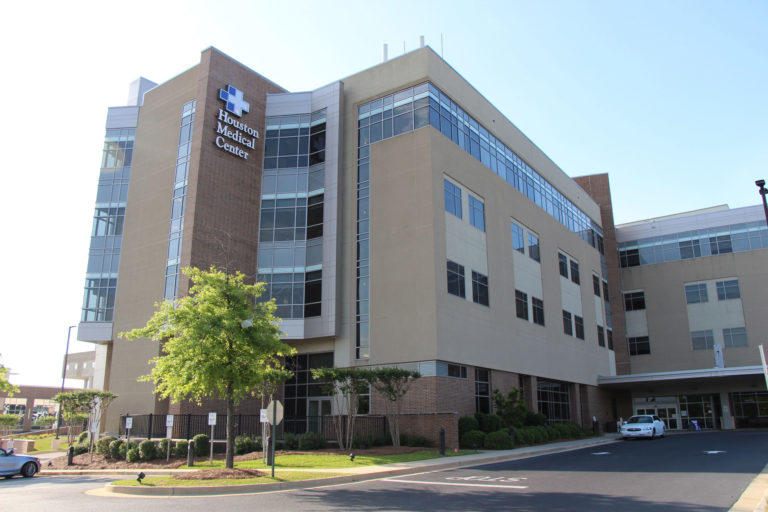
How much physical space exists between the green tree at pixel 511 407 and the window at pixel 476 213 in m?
10.1

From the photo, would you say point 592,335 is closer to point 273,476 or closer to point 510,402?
point 510,402

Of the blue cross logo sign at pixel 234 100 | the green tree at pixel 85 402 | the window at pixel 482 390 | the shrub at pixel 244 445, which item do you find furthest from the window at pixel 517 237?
the green tree at pixel 85 402

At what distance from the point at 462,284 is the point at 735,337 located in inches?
1343

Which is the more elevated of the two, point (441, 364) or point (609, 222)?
point (609, 222)

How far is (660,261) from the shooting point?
192 feet

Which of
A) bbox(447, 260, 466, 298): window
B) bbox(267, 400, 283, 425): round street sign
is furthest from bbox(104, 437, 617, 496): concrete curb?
bbox(447, 260, 466, 298): window

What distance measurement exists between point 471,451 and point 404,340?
6.82 meters

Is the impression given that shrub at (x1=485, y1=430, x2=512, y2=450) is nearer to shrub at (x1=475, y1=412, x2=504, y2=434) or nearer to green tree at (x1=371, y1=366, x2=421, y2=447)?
shrub at (x1=475, y1=412, x2=504, y2=434)

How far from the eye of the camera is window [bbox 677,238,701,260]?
56969mm

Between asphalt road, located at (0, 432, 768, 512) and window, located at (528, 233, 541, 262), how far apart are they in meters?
23.3

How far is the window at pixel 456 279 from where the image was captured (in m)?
32.1

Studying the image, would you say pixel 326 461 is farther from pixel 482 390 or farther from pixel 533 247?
pixel 533 247

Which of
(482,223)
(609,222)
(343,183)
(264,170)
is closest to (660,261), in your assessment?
(609,222)

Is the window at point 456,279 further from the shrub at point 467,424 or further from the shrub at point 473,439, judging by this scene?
the shrub at point 473,439
